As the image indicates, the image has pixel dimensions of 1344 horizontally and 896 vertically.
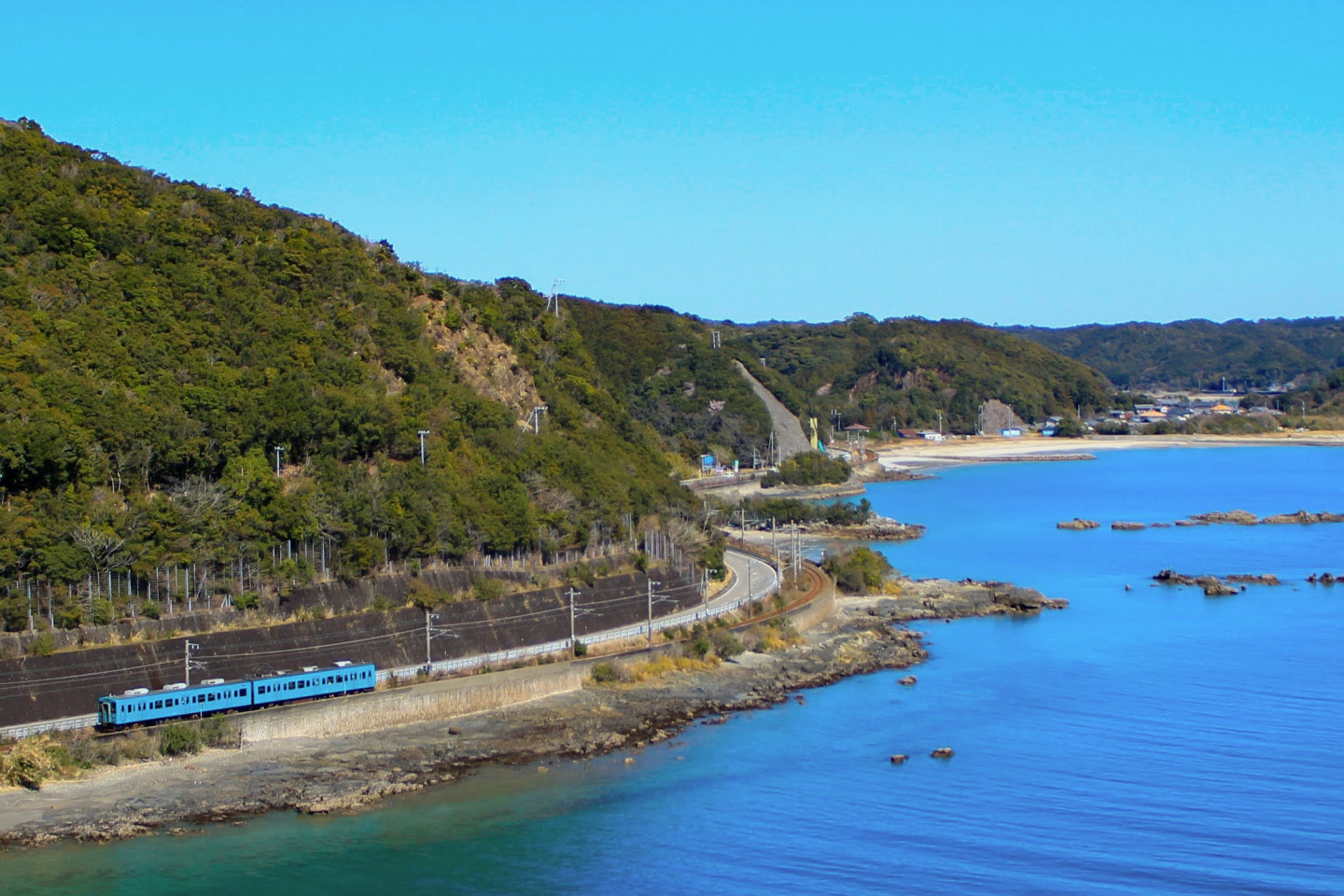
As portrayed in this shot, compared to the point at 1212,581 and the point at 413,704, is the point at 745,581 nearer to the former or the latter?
the point at 413,704

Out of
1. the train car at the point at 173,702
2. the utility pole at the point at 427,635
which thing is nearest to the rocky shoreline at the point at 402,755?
the train car at the point at 173,702

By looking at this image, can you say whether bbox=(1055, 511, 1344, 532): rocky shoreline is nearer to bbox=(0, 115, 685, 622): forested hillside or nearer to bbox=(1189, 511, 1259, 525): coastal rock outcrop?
bbox=(1189, 511, 1259, 525): coastal rock outcrop

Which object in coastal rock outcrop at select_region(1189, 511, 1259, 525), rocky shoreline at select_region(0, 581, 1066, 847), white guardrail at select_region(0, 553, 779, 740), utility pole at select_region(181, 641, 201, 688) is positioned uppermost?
utility pole at select_region(181, 641, 201, 688)

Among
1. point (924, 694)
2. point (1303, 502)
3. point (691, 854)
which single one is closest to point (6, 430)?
point (691, 854)

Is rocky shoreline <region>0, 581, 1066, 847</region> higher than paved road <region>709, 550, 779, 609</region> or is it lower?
lower

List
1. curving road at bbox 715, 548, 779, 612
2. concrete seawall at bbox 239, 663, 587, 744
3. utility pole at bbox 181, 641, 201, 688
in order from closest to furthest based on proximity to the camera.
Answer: concrete seawall at bbox 239, 663, 587, 744, utility pole at bbox 181, 641, 201, 688, curving road at bbox 715, 548, 779, 612

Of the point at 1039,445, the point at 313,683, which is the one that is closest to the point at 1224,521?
the point at 313,683

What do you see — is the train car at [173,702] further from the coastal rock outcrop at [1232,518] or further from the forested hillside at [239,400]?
the coastal rock outcrop at [1232,518]

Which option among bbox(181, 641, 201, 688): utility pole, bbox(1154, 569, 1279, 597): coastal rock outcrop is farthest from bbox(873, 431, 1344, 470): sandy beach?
bbox(181, 641, 201, 688): utility pole
